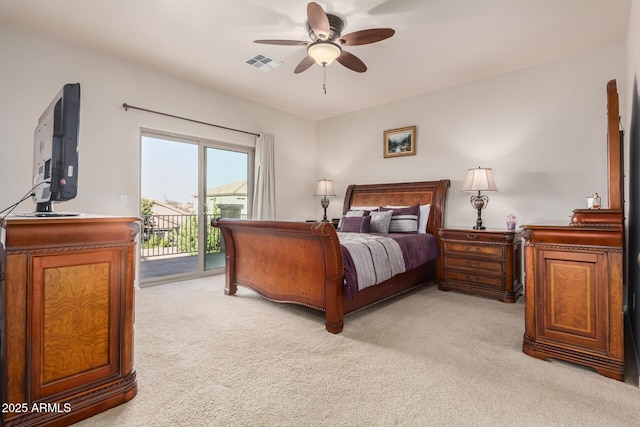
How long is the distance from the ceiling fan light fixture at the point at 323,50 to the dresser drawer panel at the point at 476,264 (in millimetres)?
2699

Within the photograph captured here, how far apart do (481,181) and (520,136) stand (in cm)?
81

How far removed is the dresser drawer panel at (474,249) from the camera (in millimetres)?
3559

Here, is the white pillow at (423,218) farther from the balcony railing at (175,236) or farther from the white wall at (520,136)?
the balcony railing at (175,236)

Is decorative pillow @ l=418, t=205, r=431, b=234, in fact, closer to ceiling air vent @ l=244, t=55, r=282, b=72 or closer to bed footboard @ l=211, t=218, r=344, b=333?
bed footboard @ l=211, t=218, r=344, b=333

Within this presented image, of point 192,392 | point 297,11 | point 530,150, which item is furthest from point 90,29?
point 530,150

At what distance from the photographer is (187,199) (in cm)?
463

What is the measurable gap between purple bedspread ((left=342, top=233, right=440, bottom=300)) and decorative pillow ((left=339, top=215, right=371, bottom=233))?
1.53 ft

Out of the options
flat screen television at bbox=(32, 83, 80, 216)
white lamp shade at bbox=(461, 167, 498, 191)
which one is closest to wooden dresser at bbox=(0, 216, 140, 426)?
flat screen television at bbox=(32, 83, 80, 216)

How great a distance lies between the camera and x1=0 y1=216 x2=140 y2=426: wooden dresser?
53.3 inches

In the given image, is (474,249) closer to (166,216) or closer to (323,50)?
(323,50)

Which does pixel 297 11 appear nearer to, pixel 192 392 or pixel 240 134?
pixel 240 134

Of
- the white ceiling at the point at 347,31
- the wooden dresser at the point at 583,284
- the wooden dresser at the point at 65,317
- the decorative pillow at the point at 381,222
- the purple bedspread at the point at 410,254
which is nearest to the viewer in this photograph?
the wooden dresser at the point at 65,317

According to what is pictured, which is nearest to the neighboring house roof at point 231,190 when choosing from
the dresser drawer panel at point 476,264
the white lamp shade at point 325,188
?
the white lamp shade at point 325,188

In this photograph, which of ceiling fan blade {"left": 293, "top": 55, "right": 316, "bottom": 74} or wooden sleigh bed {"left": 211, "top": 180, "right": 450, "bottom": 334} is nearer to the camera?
wooden sleigh bed {"left": 211, "top": 180, "right": 450, "bottom": 334}
